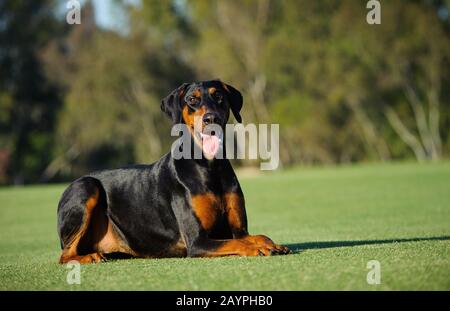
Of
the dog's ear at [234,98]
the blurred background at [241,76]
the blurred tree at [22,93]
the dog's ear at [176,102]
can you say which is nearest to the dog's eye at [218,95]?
the dog's ear at [234,98]

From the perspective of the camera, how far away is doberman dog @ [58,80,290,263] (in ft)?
24.8

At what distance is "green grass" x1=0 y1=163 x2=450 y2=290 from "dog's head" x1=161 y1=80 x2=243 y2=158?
140 centimetres

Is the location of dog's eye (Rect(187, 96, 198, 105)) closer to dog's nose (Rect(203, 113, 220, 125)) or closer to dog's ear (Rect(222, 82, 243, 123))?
dog's nose (Rect(203, 113, 220, 125))

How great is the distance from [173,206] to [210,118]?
3.56ft


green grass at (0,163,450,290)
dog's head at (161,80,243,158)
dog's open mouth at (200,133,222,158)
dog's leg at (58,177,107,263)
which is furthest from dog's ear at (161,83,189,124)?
green grass at (0,163,450,290)

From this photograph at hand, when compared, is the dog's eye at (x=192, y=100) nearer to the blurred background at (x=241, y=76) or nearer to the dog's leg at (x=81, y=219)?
the dog's leg at (x=81, y=219)

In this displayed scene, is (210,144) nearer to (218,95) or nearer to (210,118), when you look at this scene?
(210,118)

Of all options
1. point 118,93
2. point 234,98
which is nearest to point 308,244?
point 234,98

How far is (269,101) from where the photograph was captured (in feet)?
207

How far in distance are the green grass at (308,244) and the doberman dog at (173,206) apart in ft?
1.15

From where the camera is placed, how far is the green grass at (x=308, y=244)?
593 cm
